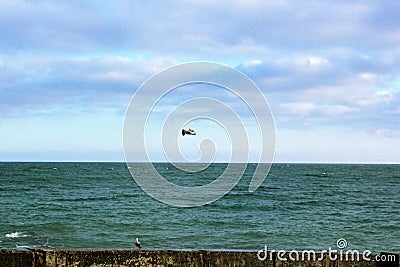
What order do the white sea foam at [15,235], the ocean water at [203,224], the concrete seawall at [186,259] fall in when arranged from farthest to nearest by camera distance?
1. the white sea foam at [15,235]
2. the ocean water at [203,224]
3. the concrete seawall at [186,259]

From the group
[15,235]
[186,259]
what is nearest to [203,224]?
[15,235]

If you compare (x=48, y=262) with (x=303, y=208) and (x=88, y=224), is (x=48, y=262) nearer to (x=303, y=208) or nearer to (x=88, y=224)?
(x=88, y=224)

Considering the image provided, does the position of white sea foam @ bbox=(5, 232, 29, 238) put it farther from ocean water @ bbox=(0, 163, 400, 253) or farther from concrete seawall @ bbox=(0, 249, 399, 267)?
concrete seawall @ bbox=(0, 249, 399, 267)

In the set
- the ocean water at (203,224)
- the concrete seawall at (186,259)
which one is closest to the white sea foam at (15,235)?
the ocean water at (203,224)

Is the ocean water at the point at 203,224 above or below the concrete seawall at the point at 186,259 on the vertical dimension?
below

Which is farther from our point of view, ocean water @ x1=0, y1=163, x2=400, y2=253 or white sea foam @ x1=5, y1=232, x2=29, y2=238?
white sea foam @ x1=5, y1=232, x2=29, y2=238

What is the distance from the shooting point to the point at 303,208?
126ft

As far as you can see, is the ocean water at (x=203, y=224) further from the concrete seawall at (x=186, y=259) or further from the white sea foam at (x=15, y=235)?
the concrete seawall at (x=186, y=259)

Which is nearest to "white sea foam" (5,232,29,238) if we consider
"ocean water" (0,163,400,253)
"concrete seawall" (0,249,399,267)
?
"ocean water" (0,163,400,253)

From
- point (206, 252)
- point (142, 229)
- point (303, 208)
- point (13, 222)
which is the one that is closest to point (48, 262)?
point (206, 252)

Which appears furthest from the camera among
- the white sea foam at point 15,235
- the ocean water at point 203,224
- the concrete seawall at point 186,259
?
the white sea foam at point 15,235

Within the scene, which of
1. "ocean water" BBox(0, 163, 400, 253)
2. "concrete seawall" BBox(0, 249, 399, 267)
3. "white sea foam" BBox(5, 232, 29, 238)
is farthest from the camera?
"white sea foam" BBox(5, 232, 29, 238)

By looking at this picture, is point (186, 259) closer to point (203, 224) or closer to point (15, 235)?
point (15, 235)

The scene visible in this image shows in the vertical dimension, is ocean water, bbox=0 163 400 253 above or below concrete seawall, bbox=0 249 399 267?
below
